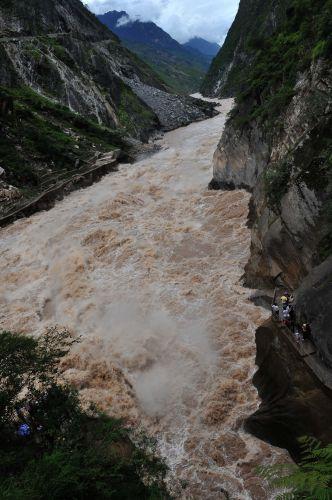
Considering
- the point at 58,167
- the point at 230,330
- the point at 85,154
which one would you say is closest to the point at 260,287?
the point at 230,330

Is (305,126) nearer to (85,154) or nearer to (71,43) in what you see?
(85,154)

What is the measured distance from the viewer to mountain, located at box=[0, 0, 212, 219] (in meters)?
37.7

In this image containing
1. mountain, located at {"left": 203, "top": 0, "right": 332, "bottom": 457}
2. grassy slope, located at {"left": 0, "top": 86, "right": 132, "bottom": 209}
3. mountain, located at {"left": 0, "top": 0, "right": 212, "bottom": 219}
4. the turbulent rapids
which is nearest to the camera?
mountain, located at {"left": 203, "top": 0, "right": 332, "bottom": 457}

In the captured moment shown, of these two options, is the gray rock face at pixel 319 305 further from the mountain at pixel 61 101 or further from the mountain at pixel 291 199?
the mountain at pixel 61 101

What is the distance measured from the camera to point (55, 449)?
25.2 ft

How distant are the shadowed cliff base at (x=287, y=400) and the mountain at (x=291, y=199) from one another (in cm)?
3

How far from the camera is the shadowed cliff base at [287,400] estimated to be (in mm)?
10734

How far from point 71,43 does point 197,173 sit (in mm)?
46892

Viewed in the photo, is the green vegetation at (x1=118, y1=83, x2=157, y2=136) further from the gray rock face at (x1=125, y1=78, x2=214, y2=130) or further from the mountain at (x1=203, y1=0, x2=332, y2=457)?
the mountain at (x1=203, y1=0, x2=332, y2=457)

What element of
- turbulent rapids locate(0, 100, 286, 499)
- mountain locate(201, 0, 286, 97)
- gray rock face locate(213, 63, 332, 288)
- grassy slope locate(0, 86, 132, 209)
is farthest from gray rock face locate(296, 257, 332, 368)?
mountain locate(201, 0, 286, 97)

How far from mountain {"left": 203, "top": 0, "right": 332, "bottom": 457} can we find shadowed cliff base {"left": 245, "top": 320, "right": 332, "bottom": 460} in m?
0.03

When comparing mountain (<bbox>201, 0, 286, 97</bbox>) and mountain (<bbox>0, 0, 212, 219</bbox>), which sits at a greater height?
mountain (<bbox>201, 0, 286, 97</bbox>)

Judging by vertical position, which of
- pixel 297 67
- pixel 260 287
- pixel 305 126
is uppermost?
pixel 297 67

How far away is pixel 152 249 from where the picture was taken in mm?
22547
